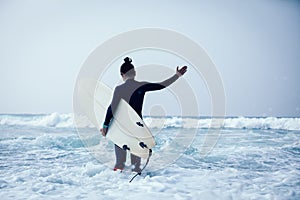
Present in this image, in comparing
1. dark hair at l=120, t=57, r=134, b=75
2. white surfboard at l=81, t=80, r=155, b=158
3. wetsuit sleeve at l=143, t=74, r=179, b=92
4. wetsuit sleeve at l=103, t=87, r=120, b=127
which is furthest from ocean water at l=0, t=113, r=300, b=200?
dark hair at l=120, t=57, r=134, b=75

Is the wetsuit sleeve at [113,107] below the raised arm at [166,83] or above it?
below

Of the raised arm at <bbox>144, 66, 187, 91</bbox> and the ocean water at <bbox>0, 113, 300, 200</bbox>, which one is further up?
the raised arm at <bbox>144, 66, 187, 91</bbox>

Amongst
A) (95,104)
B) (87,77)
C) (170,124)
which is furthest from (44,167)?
(170,124)

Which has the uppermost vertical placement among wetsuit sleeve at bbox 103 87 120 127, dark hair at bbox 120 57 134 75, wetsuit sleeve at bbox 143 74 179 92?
dark hair at bbox 120 57 134 75

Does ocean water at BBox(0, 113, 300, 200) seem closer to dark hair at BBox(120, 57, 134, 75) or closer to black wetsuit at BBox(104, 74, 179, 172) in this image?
black wetsuit at BBox(104, 74, 179, 172)

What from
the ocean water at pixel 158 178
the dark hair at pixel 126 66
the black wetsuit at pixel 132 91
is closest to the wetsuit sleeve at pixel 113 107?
the black wetsuit at pixel 132 91

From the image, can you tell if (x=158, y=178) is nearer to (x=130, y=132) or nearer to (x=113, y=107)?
(x=130, y=132)

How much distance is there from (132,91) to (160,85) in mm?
253

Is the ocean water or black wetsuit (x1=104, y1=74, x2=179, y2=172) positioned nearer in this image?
the ocean water

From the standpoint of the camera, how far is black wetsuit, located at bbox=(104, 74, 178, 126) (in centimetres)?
205

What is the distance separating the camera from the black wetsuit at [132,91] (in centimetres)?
205

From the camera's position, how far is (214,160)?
2994 mm

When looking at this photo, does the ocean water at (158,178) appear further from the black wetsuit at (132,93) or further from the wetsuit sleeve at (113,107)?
the wetsuit sleeve at (113,107)

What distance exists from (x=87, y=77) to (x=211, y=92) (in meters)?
1.27
